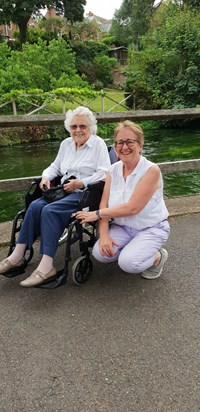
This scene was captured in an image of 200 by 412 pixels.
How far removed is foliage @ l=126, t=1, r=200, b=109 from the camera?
52.1ft

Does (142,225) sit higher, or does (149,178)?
(149,178)

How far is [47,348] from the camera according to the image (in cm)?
190

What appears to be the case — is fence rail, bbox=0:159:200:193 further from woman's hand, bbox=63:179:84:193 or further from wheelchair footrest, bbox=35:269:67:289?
wheelchair footrest, bbox=35:269:67:289

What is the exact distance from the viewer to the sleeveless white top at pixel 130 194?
2.41m

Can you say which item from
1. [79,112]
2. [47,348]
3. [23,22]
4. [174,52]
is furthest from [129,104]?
[47,348]

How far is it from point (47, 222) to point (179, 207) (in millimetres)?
2006

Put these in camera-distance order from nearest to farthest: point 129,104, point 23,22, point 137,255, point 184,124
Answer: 1. point 137,255
2. point 184,124
3. point 129,104
4. point 23,22

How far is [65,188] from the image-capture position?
8.71 feet

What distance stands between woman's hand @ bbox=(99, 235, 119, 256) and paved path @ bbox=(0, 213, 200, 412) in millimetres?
258

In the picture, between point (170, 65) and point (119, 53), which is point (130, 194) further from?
point (119, 53)

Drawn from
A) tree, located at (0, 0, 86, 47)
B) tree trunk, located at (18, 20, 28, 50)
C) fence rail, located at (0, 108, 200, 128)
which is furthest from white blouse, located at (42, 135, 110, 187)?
tree trunk, located at (18, 20, 28, 50)

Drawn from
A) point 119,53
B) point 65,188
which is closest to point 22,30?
point 119,53

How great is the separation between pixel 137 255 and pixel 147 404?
978mm

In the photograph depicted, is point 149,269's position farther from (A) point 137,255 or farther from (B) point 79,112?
(B) point 79,112
